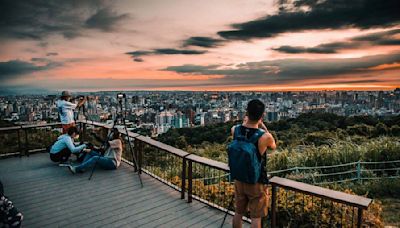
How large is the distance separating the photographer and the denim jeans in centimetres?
135

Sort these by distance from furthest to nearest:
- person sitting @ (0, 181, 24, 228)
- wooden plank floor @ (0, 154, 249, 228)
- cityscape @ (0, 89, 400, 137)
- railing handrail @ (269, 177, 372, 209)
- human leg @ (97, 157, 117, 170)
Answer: cityscape @ (0, 89, 400, 137), human leg @ (97, 157, 117, 170), wooden plank floor @ (0, 154, 249, 228), person sitting @ (0, 181, 24, 228), railing handrail @ (269, 177, 372, 209)

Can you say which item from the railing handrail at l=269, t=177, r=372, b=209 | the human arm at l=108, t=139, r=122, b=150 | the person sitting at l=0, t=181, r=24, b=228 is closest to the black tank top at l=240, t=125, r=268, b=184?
the railing handrail at l=269, t=177, r=372, b=209

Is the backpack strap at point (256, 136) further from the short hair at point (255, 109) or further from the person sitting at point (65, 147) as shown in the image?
the person sitting at point (65, 147)

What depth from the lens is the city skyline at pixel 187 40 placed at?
9.09m

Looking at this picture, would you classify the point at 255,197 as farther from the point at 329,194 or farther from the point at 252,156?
the point at 329,194

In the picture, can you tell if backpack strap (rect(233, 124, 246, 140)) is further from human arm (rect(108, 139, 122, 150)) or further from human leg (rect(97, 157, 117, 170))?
human leg (rect(97, 157, 117, 170))

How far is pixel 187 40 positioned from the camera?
14820 mm

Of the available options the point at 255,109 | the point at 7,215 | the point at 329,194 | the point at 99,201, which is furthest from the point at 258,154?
the point at 99,201

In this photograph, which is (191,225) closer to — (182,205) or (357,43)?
(182,205)

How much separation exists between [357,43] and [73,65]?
12909 millimetres

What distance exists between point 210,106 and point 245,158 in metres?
23.4

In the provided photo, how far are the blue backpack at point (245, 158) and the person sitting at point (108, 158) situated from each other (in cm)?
345

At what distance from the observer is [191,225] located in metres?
3.21

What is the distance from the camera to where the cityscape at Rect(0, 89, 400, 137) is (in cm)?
667
